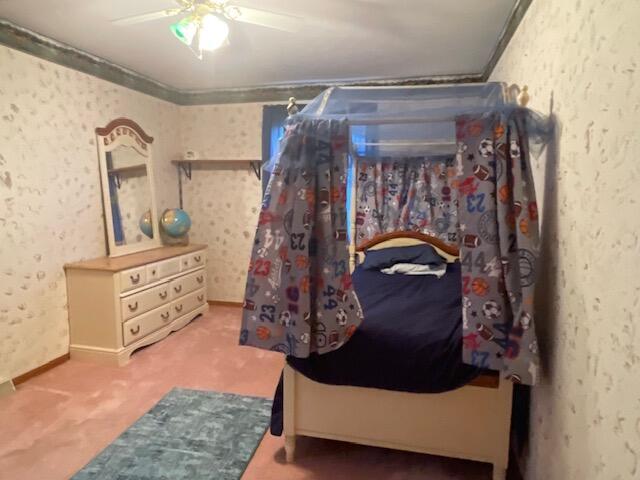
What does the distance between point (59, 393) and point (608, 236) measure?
3.07 meters

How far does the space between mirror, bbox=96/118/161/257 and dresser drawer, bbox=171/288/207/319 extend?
24.1 inches

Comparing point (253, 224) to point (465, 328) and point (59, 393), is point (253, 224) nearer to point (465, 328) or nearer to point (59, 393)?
point (59, 393)

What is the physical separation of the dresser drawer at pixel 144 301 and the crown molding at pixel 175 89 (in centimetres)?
184

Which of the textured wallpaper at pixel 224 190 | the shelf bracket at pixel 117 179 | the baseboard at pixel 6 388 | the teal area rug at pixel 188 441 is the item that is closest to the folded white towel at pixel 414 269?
the teal area rug at pixel 188 441

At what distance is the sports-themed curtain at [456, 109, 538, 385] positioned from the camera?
142 centimetres

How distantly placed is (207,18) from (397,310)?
1.83 m

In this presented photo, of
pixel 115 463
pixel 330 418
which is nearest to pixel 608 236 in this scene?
pixel 330 418

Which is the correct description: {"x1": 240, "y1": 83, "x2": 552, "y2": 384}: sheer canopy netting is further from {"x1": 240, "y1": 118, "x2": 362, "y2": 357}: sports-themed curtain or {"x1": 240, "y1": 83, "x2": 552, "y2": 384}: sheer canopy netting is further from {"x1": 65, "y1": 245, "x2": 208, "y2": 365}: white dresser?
{"x1": 65, "y1": 245, "x2": 208, "y2": 365}: white dresser

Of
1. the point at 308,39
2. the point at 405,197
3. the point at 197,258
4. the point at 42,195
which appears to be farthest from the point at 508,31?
the point at 42,195

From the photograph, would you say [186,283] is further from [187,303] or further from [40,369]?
[40,369]

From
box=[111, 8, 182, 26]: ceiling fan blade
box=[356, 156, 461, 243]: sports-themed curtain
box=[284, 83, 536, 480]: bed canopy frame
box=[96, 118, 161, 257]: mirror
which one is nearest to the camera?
box=[284, 83, 536, 480]: bed canopy frame

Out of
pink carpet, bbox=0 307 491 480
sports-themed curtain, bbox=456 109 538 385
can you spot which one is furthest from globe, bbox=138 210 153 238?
sports-themed curtain, bbox=456 109 538 385

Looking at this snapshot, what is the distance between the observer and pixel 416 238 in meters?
3.60

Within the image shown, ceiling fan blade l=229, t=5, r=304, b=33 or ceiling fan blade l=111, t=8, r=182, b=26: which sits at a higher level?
ceiling fan blade l=229, t=5, r=304, b=33
